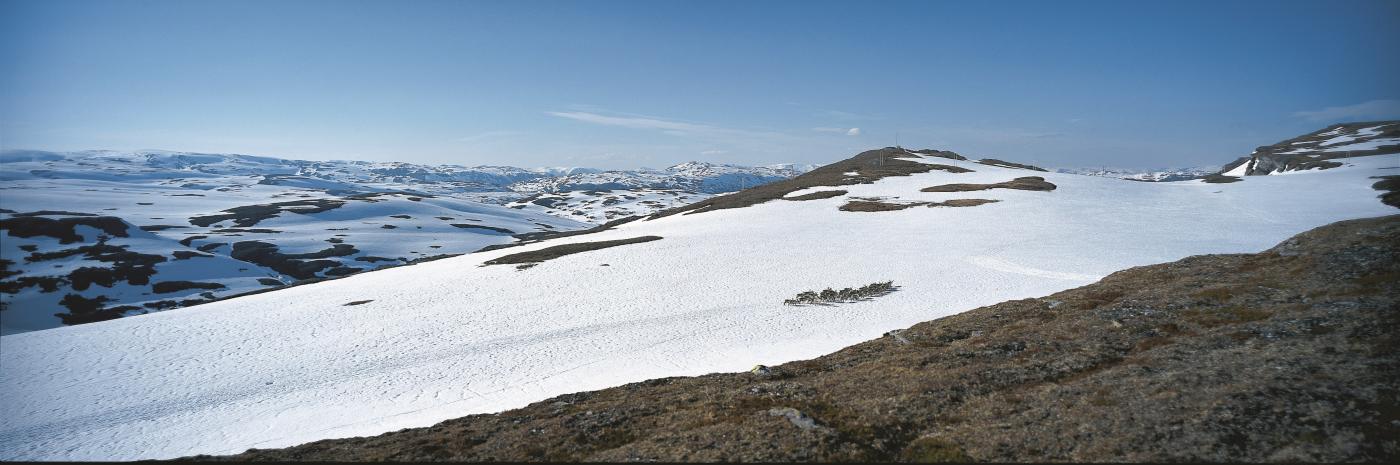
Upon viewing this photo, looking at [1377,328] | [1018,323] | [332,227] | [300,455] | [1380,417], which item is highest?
[1377,328]

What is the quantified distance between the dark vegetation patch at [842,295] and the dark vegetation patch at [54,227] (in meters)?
135

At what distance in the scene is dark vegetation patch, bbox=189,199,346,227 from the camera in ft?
476

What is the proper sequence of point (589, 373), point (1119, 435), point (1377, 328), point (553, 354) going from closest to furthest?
point (1119, 435) → point (1377, 328) → point (589, 373) → point (553, 354)

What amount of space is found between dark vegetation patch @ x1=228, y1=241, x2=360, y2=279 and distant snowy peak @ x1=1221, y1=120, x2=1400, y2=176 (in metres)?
178

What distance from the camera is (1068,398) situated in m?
10.8

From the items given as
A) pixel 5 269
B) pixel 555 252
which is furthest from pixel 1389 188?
pixel 5 269

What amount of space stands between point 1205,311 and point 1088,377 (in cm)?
734

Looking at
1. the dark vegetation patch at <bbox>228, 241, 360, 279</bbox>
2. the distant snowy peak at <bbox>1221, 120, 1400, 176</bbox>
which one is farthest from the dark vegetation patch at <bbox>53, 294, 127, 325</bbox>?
the distant snowy peak at <bbox>1221, 120, 1400, 176</bbox>

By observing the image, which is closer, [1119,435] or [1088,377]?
[1119,435]

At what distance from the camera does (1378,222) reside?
1970 centimetres

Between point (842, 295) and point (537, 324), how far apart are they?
1948cm

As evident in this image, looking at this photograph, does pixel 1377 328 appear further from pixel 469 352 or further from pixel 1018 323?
pixel 469 352

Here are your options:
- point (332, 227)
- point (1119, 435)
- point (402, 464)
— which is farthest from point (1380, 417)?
point (332, 227)

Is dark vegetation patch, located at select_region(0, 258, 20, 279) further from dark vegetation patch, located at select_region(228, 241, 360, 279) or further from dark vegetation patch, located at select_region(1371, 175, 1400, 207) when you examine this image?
dark vegetation patch, located at select_region(1371, 175, 1400, 207)
